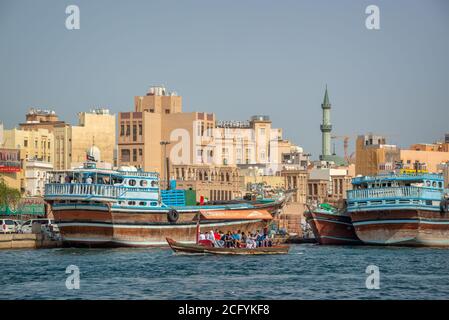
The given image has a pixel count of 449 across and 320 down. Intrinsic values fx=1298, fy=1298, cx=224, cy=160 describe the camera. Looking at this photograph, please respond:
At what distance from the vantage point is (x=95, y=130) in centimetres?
19175

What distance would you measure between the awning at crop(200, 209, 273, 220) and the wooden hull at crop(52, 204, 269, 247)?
1.84 metres

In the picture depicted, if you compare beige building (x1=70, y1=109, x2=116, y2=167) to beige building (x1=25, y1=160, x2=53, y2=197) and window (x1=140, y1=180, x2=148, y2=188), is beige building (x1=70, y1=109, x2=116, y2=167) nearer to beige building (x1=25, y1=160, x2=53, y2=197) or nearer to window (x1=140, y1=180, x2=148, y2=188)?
beige building (x1=25, y1=160, x2=53, y2=197)

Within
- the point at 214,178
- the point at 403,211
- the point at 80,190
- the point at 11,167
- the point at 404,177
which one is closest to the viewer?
the point at 80,190

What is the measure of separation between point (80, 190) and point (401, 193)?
1240 inches

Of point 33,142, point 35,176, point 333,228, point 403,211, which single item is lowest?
point 333,228

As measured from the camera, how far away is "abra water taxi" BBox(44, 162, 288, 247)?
376 feet

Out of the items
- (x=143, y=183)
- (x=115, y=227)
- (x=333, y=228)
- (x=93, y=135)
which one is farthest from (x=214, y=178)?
(x=115, y=227)

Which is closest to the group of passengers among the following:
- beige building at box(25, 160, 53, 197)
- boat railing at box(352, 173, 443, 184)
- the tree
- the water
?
the water

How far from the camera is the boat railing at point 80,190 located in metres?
114

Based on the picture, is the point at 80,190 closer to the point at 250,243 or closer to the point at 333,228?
the point at 250,243

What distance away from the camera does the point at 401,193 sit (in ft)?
409
